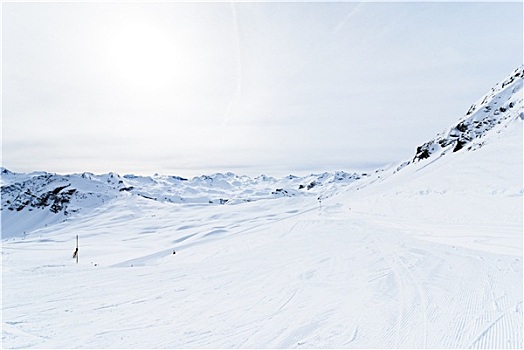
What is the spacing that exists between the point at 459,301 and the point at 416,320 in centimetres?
162

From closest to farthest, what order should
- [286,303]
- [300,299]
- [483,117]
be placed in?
1. [286,303]
2. [300,299]
3. [483,117]

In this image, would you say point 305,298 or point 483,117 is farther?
point 483,117

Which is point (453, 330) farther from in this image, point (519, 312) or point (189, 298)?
point (189, 298)

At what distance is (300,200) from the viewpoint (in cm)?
6906

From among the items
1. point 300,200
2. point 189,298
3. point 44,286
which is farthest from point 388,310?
point 300,200

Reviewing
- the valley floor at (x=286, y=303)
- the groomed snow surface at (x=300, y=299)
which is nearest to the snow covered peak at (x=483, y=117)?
the groomed snow surface at (x=300, y=299)

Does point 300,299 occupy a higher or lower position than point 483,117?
lower

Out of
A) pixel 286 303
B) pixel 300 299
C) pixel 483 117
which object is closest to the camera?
pixel 286 303

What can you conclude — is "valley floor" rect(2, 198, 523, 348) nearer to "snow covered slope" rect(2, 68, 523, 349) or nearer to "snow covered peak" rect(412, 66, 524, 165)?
"snow covered slope" rect(2, 68, 523, 349)

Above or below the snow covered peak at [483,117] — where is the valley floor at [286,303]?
below

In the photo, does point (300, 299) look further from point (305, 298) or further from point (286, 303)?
point (286, 303)

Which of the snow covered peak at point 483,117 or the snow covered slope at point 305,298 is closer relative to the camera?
the snow covered slope at point 305,298

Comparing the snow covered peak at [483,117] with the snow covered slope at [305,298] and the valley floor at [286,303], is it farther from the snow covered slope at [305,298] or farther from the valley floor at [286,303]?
the valley floor at [286,303]

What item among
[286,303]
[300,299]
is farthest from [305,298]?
[286,303]
